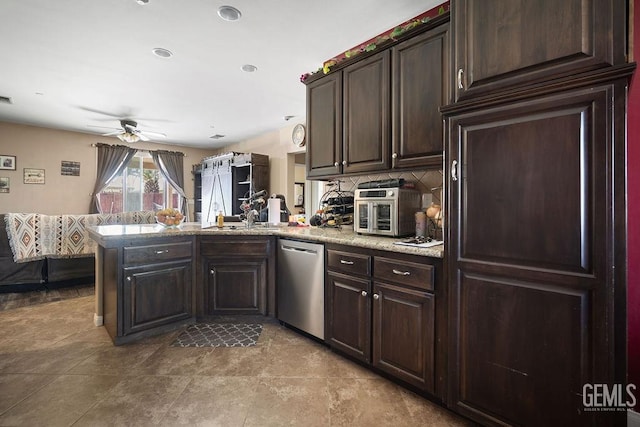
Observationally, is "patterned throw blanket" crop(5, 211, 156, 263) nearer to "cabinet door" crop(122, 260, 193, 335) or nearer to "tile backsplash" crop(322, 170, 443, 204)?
"cabinet door" crop(122, 260, 193, 335)

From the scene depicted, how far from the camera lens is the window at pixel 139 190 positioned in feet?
22.3

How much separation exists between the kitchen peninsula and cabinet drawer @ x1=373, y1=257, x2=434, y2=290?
395 mm

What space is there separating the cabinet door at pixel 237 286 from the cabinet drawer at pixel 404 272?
4.10 ft

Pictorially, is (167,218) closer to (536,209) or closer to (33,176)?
(536,209)

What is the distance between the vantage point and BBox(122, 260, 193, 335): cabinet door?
237cm

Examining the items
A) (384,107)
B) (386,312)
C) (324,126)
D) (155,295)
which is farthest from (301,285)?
(384,107)

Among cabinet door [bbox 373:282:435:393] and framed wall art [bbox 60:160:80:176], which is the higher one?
framed wall art [bbox 60:160:80:176]

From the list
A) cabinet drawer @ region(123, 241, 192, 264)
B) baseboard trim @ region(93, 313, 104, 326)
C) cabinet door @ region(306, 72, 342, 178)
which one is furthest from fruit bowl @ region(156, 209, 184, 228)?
cabinet door @ region(306, 72, 342, 178)

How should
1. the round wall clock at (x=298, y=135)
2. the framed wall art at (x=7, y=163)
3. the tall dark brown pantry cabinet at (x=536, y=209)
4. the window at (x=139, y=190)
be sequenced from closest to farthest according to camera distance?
the tall dark brown pantry cabinet at (x=536, y=209)
the round wall clock at (x=298, y=135)
the framed wall art at (x=7, y=163)
the window at (x=139, y=190)

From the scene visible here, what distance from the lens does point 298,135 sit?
536cm

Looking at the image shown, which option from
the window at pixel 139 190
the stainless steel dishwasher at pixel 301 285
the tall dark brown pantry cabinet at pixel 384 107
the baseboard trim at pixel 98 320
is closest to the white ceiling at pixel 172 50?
the tall dark brown pantry cabinet at pixel 384 107

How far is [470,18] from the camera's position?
4.58 ft

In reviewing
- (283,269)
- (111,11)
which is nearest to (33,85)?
(111,11)

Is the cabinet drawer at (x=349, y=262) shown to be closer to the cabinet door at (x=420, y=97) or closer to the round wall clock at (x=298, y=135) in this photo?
the cabinet door at (x=420, y=97)
